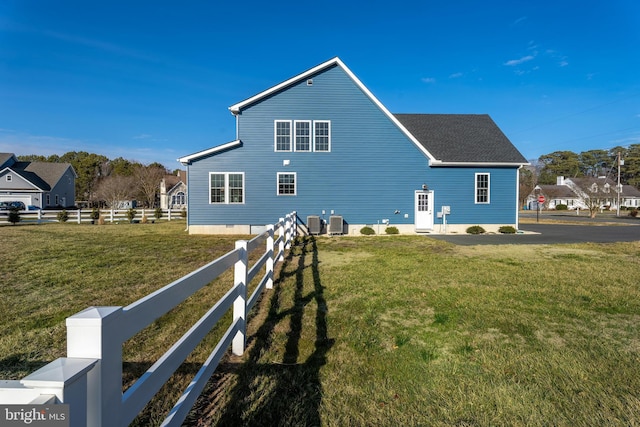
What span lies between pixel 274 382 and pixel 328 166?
46.7 ft

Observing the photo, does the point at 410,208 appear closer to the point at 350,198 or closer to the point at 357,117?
the point at 350,198

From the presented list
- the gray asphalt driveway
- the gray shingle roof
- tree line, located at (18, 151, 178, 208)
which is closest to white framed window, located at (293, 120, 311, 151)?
the gray shingle roof

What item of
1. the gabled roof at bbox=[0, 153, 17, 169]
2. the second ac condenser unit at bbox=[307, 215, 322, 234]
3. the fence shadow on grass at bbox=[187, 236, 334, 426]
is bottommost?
the fence shadow on grass at bbox=[187, 236, 334, 426]

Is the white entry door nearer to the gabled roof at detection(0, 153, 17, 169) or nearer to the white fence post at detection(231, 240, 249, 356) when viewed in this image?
the white fence post at detection(231, 240, 249, 356)

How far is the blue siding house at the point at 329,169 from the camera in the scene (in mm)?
16391

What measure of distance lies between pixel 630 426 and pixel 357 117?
15758mm

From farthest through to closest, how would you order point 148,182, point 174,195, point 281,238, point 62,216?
point 174,195 < point 148,182 < point 62,216 < point 281,238

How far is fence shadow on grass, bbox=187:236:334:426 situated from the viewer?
2.60 metres

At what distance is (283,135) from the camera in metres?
16.6

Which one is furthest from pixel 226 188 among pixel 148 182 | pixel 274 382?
pixel 148 182

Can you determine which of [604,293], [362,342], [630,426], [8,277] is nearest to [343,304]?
[362,342]

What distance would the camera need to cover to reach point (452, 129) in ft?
66.3

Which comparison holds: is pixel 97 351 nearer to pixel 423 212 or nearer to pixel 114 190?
pixel 423 212

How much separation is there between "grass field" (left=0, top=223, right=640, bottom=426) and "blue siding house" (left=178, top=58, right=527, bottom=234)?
27.6 ft
